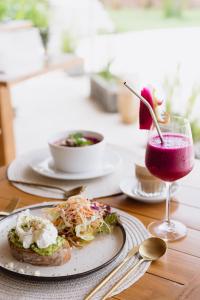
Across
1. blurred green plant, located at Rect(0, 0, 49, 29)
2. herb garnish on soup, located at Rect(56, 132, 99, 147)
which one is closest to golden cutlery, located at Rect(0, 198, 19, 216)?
herb garnish on soup, located at Rect(56, 132, 99, 147)

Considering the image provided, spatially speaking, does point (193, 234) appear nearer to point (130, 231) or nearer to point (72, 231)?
point (130, 231)

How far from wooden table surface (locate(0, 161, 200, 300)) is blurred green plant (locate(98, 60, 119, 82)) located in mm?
3602

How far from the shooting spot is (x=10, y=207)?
1217 millimetres

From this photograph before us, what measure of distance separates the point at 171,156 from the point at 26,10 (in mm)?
4668

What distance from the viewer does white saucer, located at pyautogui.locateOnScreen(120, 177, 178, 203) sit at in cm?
122

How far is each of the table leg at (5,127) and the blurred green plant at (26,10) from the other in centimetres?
245

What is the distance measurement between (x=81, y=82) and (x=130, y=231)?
475 cm

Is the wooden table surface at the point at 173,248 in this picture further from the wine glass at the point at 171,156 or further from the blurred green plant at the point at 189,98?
the blurred green plant at the point at 189,98

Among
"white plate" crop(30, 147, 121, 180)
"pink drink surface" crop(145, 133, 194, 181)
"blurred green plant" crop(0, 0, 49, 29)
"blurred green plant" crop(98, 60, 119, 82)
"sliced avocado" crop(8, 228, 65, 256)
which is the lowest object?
"blurred green plant" crop(98, 60, 119, 82)

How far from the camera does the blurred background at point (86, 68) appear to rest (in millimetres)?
3168

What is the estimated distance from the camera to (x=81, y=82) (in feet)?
18.8

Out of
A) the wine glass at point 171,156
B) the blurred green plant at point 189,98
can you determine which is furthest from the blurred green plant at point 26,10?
the wine glass at point 171,156

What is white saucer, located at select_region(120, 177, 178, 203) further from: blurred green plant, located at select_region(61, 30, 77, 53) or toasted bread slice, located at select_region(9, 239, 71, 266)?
blurred green plant, located at select_region(61, 30, 77, 53)

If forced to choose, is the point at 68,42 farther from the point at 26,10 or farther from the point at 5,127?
the point at 5,127
